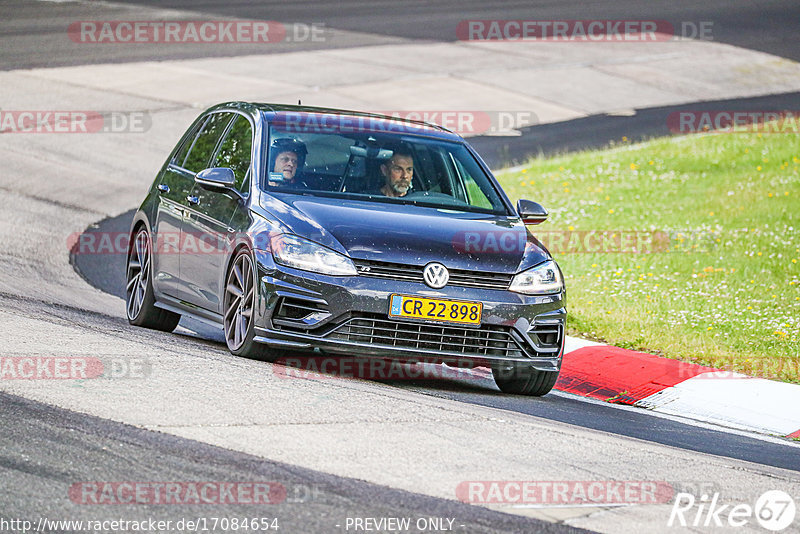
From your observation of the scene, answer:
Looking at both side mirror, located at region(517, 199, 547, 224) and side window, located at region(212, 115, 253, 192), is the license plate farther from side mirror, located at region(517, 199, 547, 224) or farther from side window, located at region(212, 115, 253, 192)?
side window, located at region(212, 115, 253, 192)

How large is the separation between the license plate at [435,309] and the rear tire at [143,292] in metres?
2.76

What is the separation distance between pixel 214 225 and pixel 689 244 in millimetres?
7586

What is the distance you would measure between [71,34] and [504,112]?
9980mm

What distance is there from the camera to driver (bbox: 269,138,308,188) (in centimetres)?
912

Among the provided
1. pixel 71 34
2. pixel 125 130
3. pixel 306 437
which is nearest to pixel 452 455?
pixel 306 437

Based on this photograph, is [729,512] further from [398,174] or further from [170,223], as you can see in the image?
[170,223]

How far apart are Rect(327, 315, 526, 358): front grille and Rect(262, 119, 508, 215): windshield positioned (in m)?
1.14

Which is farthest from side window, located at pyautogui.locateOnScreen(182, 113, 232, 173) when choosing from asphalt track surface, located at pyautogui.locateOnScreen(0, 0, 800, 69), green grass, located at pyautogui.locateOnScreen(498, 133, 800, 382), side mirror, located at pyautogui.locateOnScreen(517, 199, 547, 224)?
asphalt track surface, located at pyautogui.locateOnScreen(0, 0, 800, 69)

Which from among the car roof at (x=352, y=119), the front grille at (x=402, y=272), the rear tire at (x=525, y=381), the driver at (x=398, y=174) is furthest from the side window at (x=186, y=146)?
the rear tire at (x=525, y=381)

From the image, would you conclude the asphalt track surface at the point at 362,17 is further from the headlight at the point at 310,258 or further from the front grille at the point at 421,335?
the front grille at the point at 421,335

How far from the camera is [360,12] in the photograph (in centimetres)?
3550

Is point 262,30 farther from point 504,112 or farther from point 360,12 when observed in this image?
point 504,112

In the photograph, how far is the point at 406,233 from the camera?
334 inches

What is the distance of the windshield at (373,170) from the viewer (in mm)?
9180
